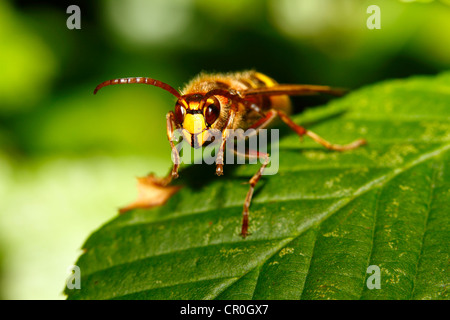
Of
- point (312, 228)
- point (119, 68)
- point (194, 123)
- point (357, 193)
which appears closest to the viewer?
point (312, 228)

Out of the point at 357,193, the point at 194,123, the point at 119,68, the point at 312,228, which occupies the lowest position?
the point at 312,228

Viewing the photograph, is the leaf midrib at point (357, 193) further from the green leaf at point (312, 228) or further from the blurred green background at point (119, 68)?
the blurred green background at point (119, 68)

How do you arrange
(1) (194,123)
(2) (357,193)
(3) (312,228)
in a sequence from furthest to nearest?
1. (1) (194,123)
2. (2) (357,193)
3. (3) (312,228)

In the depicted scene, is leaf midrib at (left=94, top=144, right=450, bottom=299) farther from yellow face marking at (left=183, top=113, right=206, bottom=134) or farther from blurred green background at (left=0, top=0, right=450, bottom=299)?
blurred green background at (left=0, top=0, right=450, bottom=299)

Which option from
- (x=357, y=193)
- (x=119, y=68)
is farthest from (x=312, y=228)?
(x=119, y=68)

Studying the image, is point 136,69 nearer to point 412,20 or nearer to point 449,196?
point 412,20

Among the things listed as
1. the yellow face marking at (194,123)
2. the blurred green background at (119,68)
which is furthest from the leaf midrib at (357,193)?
the blurred green background at (119,68)

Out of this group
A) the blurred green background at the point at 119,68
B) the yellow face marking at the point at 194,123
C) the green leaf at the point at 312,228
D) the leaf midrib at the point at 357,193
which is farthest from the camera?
the blurred green background at the point at 119,68

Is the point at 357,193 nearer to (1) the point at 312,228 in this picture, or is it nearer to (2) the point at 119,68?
(1) the point at 312,228
